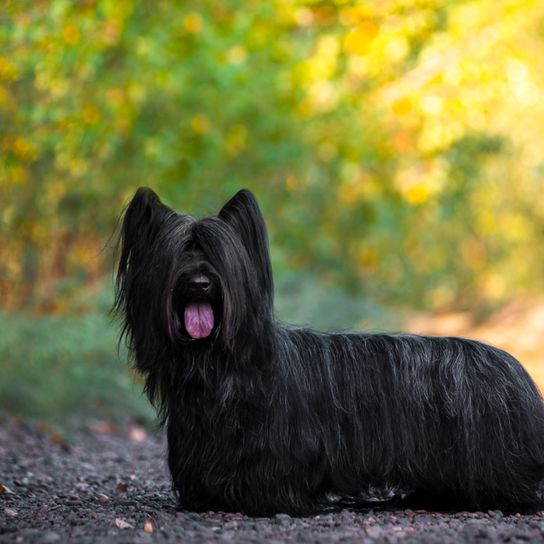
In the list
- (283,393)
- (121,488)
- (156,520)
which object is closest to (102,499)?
(121,488)

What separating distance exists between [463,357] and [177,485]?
6.18ft

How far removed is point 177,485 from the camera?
23.7 ft

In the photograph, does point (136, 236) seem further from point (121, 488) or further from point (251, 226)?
point (121, 488)

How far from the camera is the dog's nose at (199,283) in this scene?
6758 millimetres

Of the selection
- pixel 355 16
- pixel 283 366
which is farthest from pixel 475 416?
pixel 355 16

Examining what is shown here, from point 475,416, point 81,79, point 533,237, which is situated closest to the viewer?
point 475,416

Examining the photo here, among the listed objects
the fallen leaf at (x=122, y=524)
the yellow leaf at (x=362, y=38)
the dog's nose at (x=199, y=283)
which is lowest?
the fallen leaf at (x=122, y=524)

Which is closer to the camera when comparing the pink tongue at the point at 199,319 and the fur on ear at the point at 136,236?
the pink tongue at the point at 199,319

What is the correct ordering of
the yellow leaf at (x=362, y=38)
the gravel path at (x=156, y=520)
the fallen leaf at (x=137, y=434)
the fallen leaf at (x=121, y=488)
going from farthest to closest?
the yellow leaf at (x=362, y=38), the fallen leaf at (x=137, y=434), the fallen leaf at (x=121, y=488), the gravel path at (x=156, y=520)

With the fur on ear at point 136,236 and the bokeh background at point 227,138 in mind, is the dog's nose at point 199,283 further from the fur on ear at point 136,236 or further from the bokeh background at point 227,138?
the bokeh background at point 227,138

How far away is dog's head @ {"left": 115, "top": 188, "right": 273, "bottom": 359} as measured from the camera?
6.77 meters

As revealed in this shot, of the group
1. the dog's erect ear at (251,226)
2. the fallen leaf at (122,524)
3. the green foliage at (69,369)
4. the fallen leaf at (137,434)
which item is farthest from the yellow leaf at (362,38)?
the fallen leaf at (122,524)

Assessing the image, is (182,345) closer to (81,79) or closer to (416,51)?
(81,79)

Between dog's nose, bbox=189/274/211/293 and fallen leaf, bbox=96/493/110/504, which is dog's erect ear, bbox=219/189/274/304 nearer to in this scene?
dog's nose, bbox=189/274/211/293
